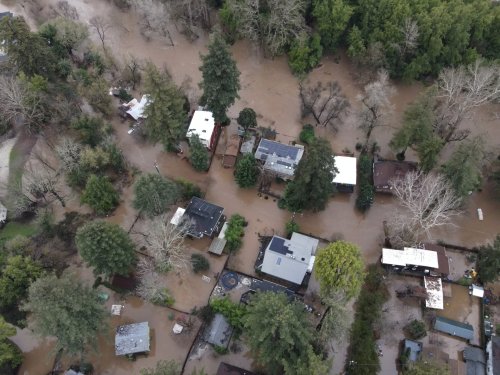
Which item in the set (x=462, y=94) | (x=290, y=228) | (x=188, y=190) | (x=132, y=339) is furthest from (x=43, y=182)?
(x=462, y=94)

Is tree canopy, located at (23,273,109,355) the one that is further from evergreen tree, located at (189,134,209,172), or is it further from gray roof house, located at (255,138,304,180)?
gray roof house, located at (255,138,304,180)

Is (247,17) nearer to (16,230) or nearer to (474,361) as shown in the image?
(16,230)

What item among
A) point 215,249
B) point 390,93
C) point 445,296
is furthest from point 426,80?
point 215,249

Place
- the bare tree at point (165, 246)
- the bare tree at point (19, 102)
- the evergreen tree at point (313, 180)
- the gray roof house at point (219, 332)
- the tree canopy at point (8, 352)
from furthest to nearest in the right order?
the bare tree at point (19, 102) < the evergreen tree at point (313, 180) < the bare tree at point (165, 246) < the gray roof house at point (219, 332) < the tree canopy at point (8, 352)

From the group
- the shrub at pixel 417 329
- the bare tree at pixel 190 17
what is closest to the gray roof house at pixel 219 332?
the shrub at pixel 417 329

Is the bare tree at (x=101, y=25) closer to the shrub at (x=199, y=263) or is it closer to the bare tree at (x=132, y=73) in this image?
the bare tree at (x=132, y=73)

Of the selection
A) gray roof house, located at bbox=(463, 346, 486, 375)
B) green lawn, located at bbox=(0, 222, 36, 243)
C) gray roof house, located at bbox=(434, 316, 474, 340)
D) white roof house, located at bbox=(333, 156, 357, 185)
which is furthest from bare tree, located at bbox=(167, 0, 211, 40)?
gray roof house, located at bbox=(463, 346, 486, 375)
